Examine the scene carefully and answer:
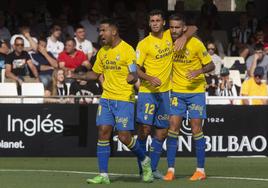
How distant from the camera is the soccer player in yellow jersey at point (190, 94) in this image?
42.1 feet

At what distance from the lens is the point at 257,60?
21.3m

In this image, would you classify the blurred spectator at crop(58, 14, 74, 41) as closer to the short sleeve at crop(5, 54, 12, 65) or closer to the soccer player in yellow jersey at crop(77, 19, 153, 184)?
the short sleeve at crop(5, 54, 12, 65)

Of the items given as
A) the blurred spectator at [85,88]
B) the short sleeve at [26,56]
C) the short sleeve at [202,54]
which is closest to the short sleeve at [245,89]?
the blurred spectator at [85,88]

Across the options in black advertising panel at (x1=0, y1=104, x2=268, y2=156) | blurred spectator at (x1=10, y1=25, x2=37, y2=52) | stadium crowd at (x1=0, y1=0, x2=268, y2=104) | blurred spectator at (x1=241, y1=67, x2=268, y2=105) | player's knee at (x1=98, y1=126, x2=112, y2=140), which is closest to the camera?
player's knee at (x1=98, y1=126, x2=112, y2=140)

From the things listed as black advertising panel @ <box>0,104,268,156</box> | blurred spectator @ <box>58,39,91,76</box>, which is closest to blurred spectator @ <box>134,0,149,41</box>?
blurred spectator @ <box>58,39,91,76</box>

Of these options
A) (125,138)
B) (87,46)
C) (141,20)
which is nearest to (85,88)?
(87,46)

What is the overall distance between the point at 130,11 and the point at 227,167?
8289 mm

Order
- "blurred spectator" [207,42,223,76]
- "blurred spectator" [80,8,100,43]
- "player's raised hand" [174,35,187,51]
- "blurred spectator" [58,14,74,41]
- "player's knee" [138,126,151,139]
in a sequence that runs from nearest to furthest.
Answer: "player's raised hand" [174,35,187,51]
"player's knee" [138,126,151,139]
"blurred spectator" [207,42,223,76]
"blurred spectator" [58,14,74,41]
"blurred spectator" [80,8,100,43]

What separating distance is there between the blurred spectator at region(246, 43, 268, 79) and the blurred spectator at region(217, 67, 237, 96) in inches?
47.9

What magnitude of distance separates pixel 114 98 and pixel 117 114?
21 centimetres

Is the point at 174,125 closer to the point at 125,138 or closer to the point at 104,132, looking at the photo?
the point at 125,138

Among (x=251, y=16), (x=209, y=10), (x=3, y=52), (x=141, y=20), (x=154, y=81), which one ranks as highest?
(x=209, y=10)

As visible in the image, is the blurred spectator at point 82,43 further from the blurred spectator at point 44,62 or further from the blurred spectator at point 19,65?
the blurred spectator at point 19,65

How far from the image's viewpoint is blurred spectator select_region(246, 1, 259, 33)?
2298 cm
